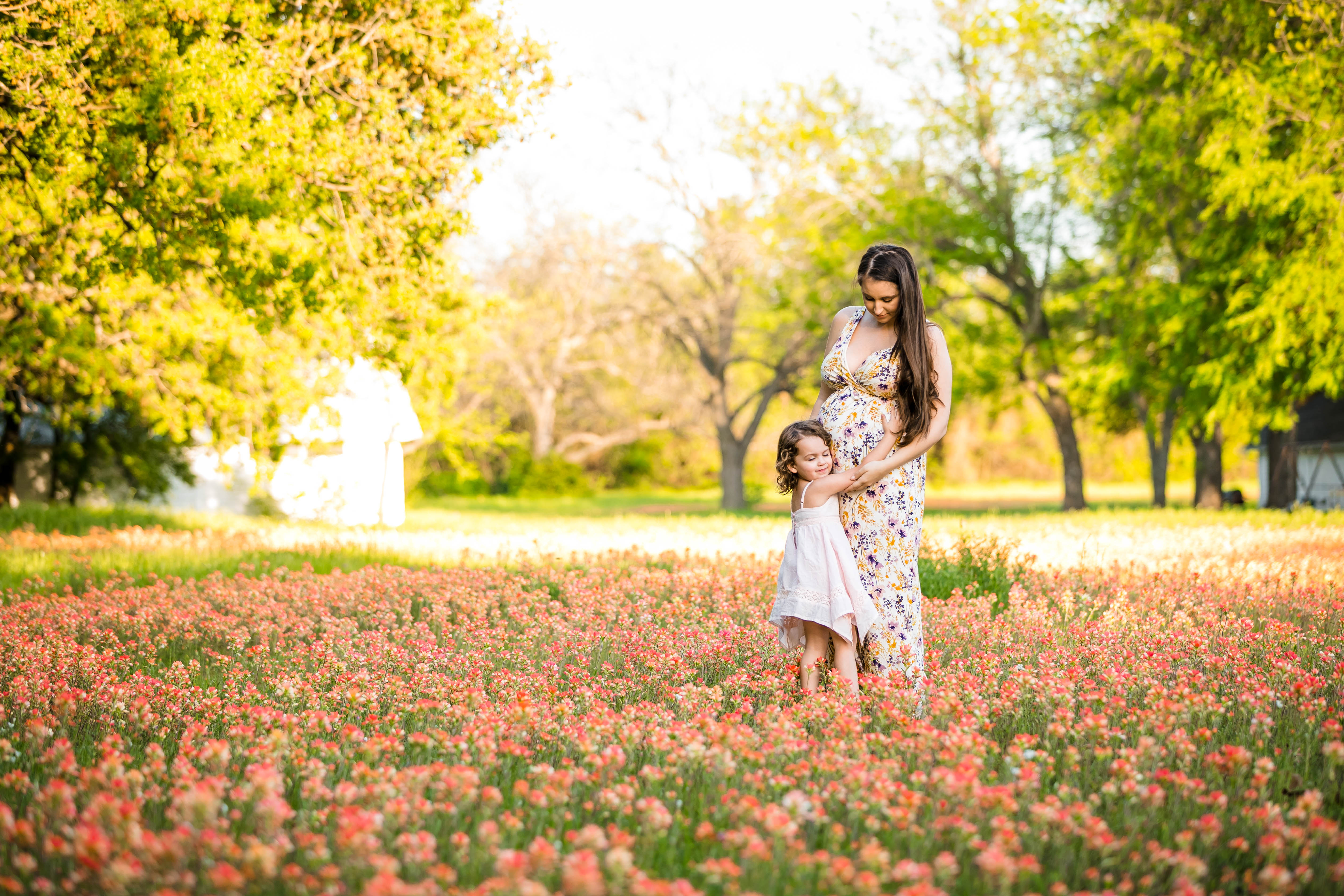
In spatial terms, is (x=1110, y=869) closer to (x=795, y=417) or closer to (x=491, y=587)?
(x=491, y=587)

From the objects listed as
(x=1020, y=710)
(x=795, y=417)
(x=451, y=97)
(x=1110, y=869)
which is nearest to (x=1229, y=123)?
(x=451, y=97)

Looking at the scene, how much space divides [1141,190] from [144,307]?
17.1m

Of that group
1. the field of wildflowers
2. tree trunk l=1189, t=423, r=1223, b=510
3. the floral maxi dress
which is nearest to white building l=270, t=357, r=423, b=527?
the field of wildflowers

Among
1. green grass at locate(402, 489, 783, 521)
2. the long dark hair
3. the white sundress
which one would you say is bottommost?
green grass at locate(402, 489, 783, 521)

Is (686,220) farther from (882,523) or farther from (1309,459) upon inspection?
(882,523)

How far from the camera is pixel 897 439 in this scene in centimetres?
467

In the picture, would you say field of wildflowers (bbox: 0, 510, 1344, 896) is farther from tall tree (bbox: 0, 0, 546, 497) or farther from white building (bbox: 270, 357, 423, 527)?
white building (bbox: 270, 357, 423, 527)

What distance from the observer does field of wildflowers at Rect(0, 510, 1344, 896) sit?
8.30 ft

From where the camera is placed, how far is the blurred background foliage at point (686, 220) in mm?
7195

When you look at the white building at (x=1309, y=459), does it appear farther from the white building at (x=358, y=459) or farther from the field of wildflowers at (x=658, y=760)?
the white building at (x=358, y=459)

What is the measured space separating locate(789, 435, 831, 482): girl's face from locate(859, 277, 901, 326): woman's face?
68 cm

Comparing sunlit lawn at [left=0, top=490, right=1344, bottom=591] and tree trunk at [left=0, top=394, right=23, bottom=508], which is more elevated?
tree trunk at [left=0, top=394, right=23, bottom=508]

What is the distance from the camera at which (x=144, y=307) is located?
→ 13.6 m

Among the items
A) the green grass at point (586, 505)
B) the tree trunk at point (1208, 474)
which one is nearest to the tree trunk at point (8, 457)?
the green grass at point (586, 505)
